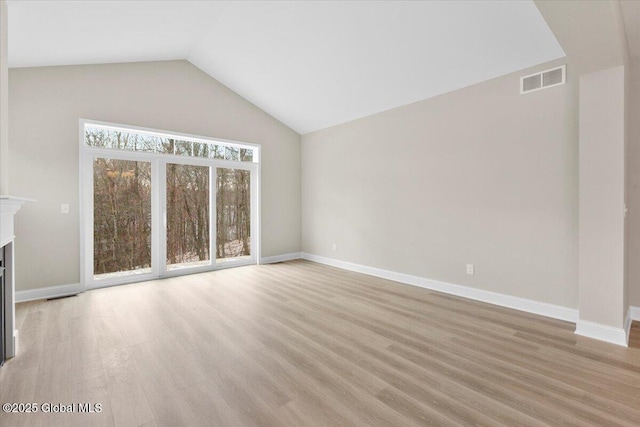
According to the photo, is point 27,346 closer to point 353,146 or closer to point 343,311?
point 343,311

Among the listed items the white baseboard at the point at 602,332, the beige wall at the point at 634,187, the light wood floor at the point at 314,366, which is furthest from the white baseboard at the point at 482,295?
the beige wall at the point at 634,187

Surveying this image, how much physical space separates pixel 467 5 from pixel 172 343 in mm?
4267

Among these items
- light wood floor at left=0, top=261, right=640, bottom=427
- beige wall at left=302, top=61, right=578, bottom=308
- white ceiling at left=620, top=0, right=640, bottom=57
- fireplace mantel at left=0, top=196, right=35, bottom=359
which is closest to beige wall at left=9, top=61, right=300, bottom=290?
light wood floor at left=0, top=261, right=640, bottom=427

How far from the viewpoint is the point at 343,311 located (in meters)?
3.36

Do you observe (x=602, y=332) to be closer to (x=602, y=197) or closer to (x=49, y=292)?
(x=602, y=197)

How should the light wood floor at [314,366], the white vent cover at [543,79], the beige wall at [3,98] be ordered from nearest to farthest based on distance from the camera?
the light wood floor at [314,366] → the beige wall at [3,98] → the white vent cover at [543,79]

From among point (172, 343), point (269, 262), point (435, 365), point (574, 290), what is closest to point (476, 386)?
point (435, 365)

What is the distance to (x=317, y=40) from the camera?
12.6ft

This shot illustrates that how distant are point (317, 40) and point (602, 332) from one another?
447 centimetres

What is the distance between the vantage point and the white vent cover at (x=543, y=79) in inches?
121

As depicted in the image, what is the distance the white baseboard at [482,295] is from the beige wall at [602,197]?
0.39 meters

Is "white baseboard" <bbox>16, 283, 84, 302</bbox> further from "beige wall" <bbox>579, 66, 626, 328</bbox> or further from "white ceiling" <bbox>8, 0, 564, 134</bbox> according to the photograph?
"beige wall" <bbox>579, 66, 626, 328</bbox>

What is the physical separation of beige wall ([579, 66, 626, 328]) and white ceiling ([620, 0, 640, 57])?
0.54 m

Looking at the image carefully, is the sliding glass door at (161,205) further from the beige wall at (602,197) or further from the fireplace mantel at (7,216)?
the beige wall at (602,197)
